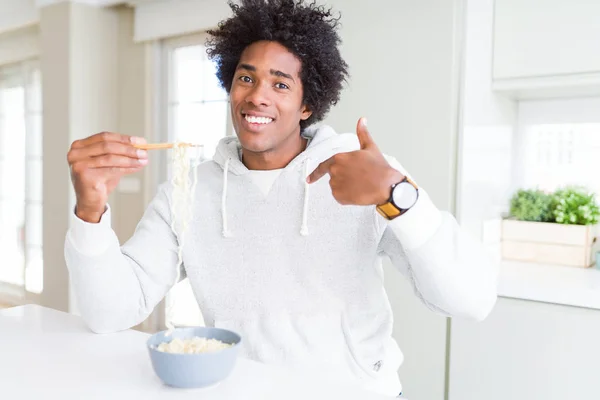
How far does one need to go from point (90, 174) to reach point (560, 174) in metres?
1.97

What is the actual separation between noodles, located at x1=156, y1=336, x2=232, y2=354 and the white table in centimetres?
5

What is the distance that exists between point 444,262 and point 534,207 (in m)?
1.34

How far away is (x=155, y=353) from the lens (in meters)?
0.85

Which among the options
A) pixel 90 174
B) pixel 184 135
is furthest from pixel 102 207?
pixel 184 135

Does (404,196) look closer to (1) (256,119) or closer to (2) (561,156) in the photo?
(1) (256,119)

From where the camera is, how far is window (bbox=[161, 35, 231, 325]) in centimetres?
341

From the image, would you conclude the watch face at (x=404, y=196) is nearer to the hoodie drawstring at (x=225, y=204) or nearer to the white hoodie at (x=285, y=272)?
the white hoodie at (x=285, y=272)

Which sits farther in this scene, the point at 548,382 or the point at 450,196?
the point at 450,196

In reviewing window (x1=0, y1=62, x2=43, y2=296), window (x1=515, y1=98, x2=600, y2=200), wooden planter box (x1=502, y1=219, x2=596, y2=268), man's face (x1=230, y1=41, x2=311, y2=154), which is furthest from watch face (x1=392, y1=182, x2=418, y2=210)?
window (x1=0, y1=62, x2=43, y2=296)

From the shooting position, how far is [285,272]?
129 centimetres

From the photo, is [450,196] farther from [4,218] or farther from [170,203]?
[4,218]

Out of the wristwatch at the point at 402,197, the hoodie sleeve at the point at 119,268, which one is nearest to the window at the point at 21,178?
the hoodie sleeve at the point at 119,268

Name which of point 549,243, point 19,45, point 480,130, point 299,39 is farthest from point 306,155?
point 19,45

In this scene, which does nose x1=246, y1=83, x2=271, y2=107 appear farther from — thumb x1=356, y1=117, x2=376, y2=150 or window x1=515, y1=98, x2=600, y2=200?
window x1=515, y1=98, x2=600, y2=200
